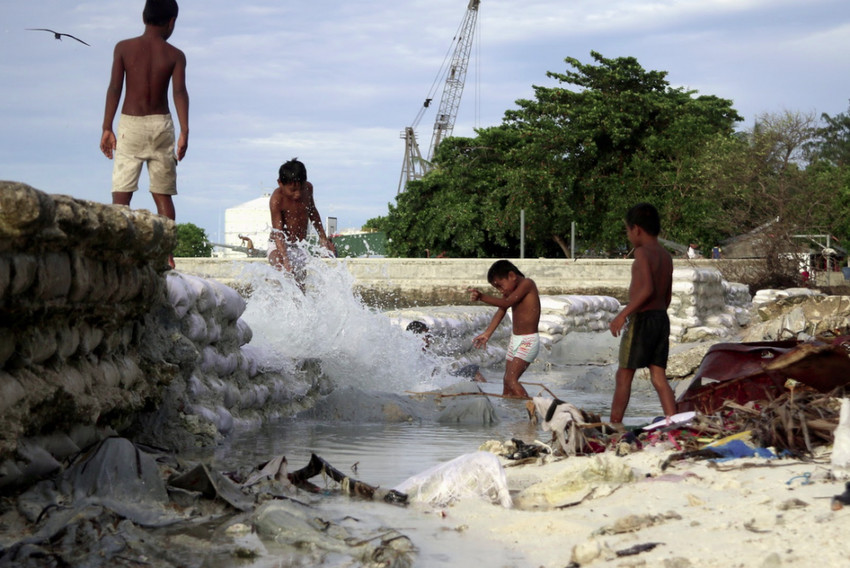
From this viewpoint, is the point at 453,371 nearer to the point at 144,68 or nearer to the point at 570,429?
the point at 144,68

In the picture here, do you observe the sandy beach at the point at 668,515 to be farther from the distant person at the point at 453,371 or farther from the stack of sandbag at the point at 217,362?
the distant person at the point at 453,371

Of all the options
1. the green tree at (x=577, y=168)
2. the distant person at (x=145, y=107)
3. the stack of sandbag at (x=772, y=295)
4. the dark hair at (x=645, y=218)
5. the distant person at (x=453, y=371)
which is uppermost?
the green tree at (x=577, y=168)

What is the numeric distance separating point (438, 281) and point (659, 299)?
56.0 feet

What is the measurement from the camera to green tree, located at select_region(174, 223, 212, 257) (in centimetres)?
5450

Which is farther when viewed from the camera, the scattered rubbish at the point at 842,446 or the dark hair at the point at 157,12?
the dark hair at the point at 157,12

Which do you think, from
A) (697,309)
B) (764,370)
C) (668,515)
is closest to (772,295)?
(697,309)

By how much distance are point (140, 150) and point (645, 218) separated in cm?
292

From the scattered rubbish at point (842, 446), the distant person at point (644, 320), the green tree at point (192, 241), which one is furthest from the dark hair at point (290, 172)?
the green tree at point (192, 241)

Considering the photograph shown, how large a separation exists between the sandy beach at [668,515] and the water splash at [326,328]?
3.24 metres

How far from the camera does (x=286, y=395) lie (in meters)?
6.25

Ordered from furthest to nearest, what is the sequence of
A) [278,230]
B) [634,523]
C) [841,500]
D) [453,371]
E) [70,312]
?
[453,371] → [278,230] → [70,312] → [634,523] → [841,500]

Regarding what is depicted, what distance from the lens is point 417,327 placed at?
10109mm

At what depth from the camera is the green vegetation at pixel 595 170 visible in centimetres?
2973

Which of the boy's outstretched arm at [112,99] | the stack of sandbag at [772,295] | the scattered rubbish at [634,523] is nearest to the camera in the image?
the scattered rubbish at [634,523]
